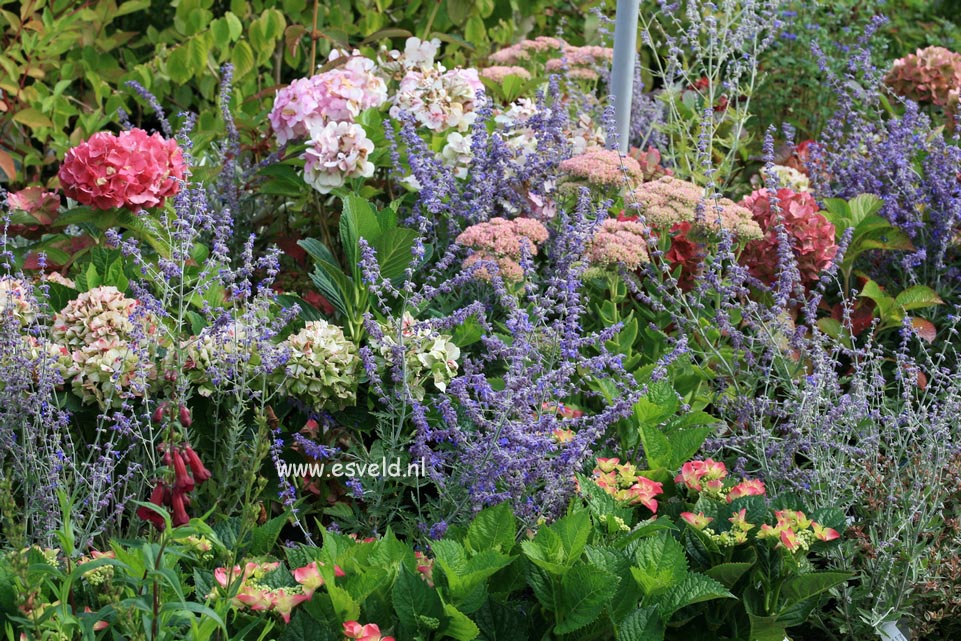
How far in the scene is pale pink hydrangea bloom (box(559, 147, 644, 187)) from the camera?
118 inches

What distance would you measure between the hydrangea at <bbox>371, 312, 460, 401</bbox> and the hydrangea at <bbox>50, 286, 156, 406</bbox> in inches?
19.9

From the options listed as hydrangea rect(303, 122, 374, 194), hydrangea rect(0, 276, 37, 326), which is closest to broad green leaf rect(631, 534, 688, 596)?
hydrangea rect(0, 276, 37, 326)

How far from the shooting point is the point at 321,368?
2.38m

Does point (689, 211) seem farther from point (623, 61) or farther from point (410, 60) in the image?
point (410, 60)

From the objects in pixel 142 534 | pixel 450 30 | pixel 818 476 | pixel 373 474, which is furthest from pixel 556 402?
pixel 450 30

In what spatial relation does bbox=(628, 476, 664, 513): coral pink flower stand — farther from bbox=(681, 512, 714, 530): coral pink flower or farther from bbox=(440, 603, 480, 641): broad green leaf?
bbox=(440, 603, 480, 641): broad green leaf

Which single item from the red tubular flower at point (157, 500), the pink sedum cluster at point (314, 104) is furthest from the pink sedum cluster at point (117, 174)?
the red tubular flower at point (157, 500)

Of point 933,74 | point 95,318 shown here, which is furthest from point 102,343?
point 933,74

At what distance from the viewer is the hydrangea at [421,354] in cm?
241

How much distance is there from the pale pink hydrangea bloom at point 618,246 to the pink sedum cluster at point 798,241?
498 mm

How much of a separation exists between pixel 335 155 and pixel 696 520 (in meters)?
1.55

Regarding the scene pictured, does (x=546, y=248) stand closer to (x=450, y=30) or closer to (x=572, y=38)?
(x=450, y=30)

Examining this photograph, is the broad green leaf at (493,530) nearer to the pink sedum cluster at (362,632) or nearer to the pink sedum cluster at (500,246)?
the pink sedum cluster at (362,632)

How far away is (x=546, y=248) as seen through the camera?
3.18 m
